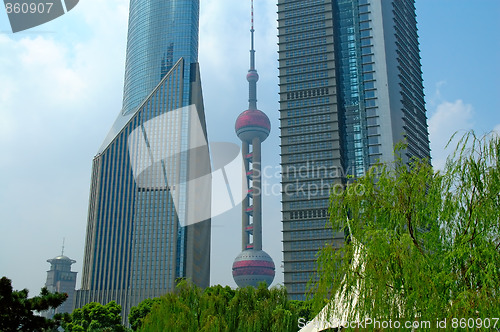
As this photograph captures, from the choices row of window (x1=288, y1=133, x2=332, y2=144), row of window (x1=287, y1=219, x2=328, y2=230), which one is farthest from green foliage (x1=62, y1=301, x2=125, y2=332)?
row of window (x1=288, y1=133, x2=332, y2=144)

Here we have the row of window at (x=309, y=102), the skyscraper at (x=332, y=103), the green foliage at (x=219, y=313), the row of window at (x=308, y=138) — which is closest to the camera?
the green foliage at (x=219, y=313)

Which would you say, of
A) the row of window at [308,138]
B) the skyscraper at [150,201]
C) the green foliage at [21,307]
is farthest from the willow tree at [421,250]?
the skyscraper at [150,201]

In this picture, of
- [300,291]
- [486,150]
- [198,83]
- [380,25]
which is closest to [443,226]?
[486,150]

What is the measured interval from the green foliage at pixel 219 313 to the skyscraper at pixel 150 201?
377 feet

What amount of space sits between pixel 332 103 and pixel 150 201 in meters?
63.0

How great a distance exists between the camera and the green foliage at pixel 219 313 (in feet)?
112

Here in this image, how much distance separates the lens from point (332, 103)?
138 m

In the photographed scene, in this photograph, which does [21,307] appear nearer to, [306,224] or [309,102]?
[306,224]

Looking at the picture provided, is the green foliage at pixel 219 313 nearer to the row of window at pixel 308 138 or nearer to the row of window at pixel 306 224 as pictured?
the row of window at pixel 306 224

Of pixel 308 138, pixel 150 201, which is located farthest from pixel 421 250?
pixel 150 201

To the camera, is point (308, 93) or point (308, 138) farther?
point (308, 93)

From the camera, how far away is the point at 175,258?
499ft

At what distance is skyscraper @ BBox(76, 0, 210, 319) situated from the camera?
496ft

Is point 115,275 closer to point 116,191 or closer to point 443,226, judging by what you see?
point 116,191
